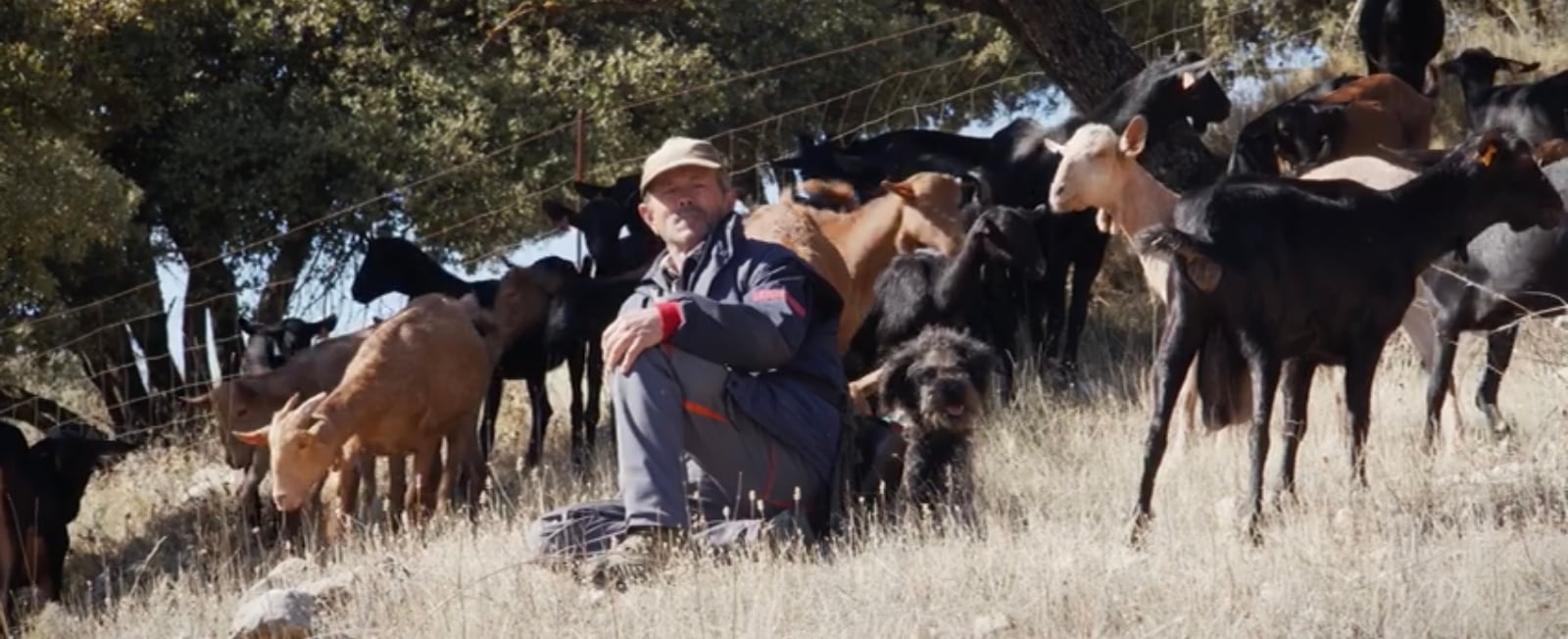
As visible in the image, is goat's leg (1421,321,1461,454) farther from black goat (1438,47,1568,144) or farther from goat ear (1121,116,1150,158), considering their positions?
black goat (1438,47,1568,144)

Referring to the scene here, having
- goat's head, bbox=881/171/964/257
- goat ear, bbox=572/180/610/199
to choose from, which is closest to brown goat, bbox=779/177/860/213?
goat's head, bbox=881/171/964/257

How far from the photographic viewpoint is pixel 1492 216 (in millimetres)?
9180

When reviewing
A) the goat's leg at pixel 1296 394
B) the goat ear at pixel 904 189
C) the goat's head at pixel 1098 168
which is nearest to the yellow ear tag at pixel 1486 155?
the goat's leg at pixel 1296 394

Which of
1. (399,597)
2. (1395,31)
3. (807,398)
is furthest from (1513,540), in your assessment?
(1395,31)

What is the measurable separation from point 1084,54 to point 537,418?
4204 mm

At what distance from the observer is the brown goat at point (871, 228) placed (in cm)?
1296

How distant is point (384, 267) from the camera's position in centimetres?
1549

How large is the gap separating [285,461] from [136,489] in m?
4.16

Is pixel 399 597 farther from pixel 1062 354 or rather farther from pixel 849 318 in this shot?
pixel 1062 354

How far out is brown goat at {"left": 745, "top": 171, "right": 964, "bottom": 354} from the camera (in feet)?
42.5

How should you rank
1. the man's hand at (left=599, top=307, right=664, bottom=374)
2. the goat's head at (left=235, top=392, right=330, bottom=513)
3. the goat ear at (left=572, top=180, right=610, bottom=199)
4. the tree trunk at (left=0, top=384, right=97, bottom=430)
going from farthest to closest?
the tree trunk at (left=0, top=384, right=97, bottom=430)
the goat ear at (left=572, top=180, right=610, bottom=199)
the goat's head at (left=235, top=392, right=330, bottom=513)
the man's hand at (left=599, top=307, right=664, bottom=374)

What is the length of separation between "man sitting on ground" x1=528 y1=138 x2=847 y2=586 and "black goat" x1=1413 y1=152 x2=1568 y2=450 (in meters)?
3.05

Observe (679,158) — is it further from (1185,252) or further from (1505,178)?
(1505,178)

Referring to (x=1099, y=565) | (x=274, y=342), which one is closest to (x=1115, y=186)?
(x=1099, y=565)
